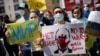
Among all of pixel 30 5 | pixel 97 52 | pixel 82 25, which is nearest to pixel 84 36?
pixel 82 25

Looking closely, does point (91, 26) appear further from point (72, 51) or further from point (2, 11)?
point (2, 11)

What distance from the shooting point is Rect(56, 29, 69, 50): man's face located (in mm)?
7945

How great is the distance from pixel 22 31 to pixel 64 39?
846 millimetres

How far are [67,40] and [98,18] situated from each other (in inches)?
27.1

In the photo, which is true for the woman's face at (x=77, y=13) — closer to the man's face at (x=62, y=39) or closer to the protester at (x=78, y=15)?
the protester at (x=78, y=15)

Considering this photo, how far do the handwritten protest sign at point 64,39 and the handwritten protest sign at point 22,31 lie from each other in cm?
29

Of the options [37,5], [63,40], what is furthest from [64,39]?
[37,5]

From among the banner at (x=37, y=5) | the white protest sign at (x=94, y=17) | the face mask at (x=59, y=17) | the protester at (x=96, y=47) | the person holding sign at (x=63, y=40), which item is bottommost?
the protester at (x=96, y=47)

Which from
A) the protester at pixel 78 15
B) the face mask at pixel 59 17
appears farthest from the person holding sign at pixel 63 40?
the protester at pixel 78 15

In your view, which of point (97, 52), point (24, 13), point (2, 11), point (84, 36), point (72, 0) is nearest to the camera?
point (84, 36)

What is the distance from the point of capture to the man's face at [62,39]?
795cm

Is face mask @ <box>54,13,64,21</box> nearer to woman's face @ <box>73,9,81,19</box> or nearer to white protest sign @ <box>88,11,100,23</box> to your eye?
woman's face @ <box>73,9,81,19</box>

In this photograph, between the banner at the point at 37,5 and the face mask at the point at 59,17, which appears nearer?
the face mask at the point at 59,17

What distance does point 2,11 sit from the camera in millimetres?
112125
